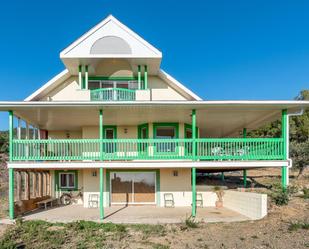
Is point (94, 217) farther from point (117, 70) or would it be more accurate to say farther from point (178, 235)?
point (117, 70)

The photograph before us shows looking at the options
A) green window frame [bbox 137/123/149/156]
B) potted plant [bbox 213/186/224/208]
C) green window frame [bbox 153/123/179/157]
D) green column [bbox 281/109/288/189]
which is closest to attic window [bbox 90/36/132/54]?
green window frame [bbox 137/123/149/156]

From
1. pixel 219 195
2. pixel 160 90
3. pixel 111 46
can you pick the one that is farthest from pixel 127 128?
pixel 219 195

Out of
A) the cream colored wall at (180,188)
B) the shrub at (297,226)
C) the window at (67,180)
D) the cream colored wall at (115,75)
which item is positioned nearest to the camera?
the shrub at (297,226)

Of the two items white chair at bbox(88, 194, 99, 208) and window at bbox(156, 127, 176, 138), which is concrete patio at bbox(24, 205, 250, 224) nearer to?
white chair at bbox(88, 194, 99, 208)

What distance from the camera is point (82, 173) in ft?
64.5

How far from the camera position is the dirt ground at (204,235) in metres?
9.62

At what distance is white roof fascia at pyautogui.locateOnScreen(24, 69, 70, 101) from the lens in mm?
17075

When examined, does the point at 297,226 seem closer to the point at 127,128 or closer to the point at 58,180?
the point at 127,128

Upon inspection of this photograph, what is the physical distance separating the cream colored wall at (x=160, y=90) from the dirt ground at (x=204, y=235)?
28.0 feet

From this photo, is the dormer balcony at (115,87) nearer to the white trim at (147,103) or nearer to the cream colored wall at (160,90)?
the cream colored wall at (160,90)

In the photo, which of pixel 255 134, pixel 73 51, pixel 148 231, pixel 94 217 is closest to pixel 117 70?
pixel 73 51

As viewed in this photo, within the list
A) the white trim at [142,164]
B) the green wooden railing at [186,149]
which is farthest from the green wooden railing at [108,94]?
the white trim at [142,164]

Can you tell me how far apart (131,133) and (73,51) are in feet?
20.0

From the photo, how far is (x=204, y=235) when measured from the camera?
1068 centimetres
